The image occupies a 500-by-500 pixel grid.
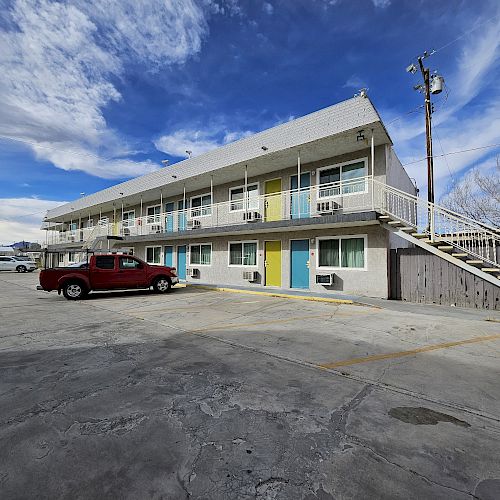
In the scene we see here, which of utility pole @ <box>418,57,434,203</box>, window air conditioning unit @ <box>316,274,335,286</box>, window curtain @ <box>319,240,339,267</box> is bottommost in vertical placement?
window air conditioning unit @ <box>316,274,335,286</box>

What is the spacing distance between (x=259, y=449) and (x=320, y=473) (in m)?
0.52

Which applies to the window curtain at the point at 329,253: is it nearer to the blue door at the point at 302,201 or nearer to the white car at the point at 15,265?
the blue door at the point at 302,201

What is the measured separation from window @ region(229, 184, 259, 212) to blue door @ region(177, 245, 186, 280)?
5.13 metres

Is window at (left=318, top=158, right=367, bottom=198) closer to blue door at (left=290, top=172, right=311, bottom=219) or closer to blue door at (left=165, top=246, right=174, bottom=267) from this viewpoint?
blue door at (left=290, top=172, right=311, bottom=219)

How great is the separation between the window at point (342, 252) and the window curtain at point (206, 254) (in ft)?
23.9

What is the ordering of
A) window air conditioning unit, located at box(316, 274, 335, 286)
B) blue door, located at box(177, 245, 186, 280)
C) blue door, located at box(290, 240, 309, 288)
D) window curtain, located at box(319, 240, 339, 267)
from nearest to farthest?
window air conditioning unit, located at box(316, 274, 335, 286) → window curtain, located at box(319, 240, 339, 267) → blue door, located at box(290, 240, 309, 288) → blue door, located at box(177, 245, 186, 280)

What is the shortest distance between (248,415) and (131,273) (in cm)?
1110

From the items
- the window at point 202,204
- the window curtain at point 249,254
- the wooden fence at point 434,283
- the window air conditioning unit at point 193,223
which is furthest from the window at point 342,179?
the window air conditioning unit at point 193,223

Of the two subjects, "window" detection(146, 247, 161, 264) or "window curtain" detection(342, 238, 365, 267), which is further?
"window" detection(146, 247, 161, 264)

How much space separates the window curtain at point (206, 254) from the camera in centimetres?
1783

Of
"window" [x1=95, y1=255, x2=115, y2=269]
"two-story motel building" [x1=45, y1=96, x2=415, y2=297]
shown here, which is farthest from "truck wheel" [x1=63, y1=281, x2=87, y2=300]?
"two-story motel building" [x1=45, y1=96, x2=415, y2=297]

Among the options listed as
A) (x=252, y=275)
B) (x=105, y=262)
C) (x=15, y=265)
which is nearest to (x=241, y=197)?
(x=252, y=275)

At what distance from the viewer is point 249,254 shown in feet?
51.7

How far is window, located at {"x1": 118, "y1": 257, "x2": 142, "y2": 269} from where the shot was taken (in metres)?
12.5
